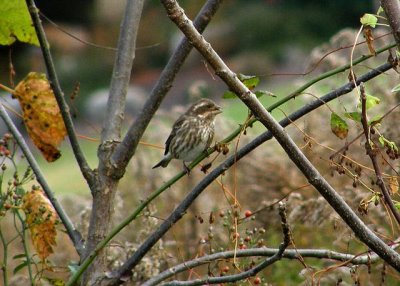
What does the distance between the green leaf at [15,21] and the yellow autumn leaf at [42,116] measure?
4.9 inches

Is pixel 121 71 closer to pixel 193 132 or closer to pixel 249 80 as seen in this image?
pixel 249 80

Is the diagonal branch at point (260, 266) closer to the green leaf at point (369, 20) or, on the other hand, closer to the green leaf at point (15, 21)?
the green leaf at point (369, 20)

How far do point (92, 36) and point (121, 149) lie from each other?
1549cm

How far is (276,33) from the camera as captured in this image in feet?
60.0

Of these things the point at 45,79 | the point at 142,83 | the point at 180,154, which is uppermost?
the point at 142,83

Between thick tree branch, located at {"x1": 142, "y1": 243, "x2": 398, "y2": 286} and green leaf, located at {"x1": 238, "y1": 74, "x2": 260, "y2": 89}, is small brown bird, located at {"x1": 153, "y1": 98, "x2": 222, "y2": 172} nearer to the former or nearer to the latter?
thick tree branch, located at {"x1": 142, "y1": 243, "x2": 398, "y2": 286}

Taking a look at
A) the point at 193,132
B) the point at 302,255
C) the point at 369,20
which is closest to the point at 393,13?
the point at 369,20

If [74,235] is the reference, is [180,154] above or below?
above

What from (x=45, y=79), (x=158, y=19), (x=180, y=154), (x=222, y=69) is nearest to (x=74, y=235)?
(x=45, y=79)

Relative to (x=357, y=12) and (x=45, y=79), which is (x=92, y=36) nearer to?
(x=357, y=12)

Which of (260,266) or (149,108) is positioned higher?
(149,108)

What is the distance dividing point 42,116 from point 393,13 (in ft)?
4.28

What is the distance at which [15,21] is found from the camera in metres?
2.79

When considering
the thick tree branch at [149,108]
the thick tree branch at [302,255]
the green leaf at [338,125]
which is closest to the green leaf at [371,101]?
the green leaf at [338,125]
